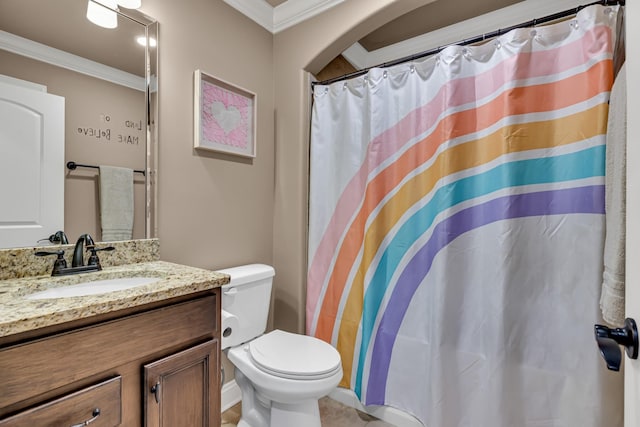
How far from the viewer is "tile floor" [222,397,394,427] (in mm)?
1650

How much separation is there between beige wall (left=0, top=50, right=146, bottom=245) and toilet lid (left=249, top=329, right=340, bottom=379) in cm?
78

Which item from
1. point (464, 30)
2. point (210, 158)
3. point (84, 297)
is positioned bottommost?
point (84, 297)

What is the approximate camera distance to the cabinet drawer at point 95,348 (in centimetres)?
66

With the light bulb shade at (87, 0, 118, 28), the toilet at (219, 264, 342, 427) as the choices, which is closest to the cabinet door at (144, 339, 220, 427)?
the toilet at (219, 264, 342, 427)

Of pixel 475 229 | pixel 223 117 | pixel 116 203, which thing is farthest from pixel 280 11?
pixel 475 229

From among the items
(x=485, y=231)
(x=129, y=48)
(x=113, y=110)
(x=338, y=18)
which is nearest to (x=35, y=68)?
(x=113, y=110)

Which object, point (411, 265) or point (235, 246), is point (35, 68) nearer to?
point (235, 246)

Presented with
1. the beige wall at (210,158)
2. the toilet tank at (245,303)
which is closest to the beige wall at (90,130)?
the beige wall at (210,158)

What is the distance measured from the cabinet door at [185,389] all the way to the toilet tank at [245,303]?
32cm

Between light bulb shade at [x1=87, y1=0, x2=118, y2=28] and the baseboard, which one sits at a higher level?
light bulb shade at [x1=87, y1=0, x2=118, y2=28]

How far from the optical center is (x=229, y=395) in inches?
69.4

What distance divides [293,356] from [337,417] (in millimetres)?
638

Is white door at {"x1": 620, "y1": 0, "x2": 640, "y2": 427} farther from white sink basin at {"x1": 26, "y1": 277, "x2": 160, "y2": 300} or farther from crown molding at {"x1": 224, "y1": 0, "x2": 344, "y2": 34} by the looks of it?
crown molding at {"x1": 224, "y1": 0, "x2": 344, "y2": 34}

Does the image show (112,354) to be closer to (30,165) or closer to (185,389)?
(185,389)
